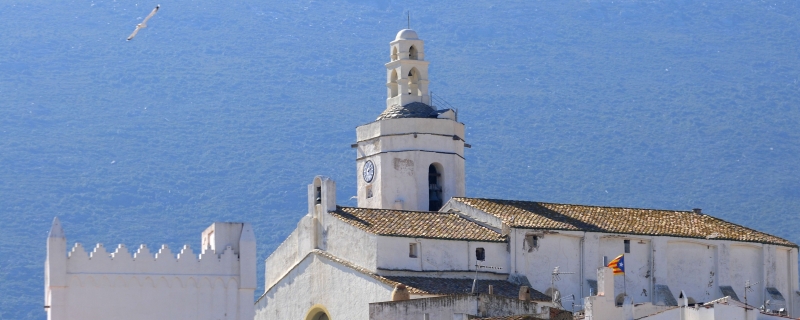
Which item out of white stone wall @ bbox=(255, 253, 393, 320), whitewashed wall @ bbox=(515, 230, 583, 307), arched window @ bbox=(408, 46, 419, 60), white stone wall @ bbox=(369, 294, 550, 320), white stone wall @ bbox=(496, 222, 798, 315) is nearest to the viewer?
white stone wall @ bbox=(369, 294, 550, 320)

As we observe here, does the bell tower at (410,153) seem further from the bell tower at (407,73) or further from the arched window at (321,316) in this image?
the arched window at (321,316)

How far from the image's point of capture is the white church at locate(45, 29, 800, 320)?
191ft

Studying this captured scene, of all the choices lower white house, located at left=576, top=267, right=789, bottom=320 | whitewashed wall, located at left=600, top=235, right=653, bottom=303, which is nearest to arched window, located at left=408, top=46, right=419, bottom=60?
whitewashed wall, located at left=600, top=235, right=653, bottom=303

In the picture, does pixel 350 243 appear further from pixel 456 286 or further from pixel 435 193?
pixel 435 193

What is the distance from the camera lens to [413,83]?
6769 cm

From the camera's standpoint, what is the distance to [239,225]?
4094 centimetres

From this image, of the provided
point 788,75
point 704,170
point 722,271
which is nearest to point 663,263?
point 722,271

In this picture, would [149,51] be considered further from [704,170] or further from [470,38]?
[704,170]

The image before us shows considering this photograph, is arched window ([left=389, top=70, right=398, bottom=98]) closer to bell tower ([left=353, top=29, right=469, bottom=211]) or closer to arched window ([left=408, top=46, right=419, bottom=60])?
bell tower ([left=353, top=29, right=469, bottom=211])

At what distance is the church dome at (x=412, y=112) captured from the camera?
218ft

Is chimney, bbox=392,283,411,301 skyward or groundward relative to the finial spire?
groundward

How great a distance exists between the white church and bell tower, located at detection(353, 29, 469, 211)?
0.05m

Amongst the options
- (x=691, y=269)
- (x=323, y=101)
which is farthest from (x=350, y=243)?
(x=323, y=101)

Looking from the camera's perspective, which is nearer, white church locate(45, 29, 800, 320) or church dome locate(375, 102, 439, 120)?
white church locate(45, 29, 800, 320)
